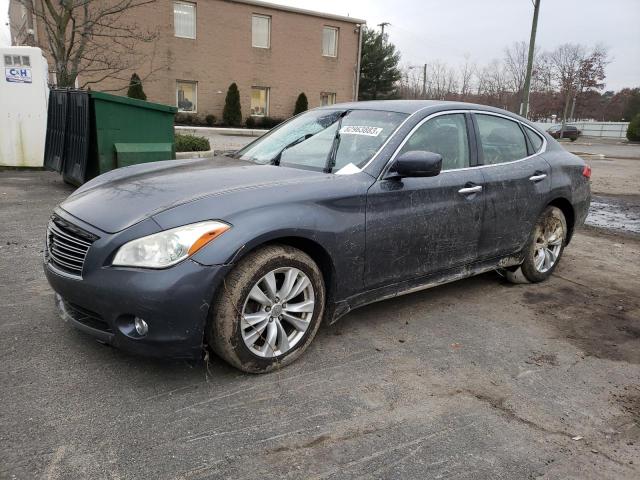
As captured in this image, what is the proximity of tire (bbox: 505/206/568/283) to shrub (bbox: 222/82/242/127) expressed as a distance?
25.6m

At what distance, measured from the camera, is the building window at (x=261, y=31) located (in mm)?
29245

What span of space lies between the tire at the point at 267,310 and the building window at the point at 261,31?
1131 inches

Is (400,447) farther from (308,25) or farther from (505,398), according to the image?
(308,25)

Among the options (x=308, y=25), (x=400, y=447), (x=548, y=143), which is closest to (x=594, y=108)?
(x=308, y=25)

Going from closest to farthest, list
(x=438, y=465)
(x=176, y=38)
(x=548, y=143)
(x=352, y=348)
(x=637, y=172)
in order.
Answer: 1. (x=438, y=465)
2. (x=352, y=348)
3. (x=548, y=143)
4. (x=637, y=172)
5. (x=176, y=38)

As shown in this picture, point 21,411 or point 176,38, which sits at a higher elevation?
point 176,38

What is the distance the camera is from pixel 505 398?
117 inches

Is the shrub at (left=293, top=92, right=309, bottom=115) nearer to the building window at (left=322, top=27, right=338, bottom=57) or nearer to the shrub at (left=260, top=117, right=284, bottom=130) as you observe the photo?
the shrub at (left=260, top=117, right=284, bottom=130)

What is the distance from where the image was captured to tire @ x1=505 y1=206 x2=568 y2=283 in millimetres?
4812

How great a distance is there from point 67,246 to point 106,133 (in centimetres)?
527

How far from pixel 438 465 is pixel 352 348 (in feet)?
3.97

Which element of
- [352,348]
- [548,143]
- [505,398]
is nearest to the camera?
[505,398]

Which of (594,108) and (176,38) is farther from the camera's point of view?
(594,108)

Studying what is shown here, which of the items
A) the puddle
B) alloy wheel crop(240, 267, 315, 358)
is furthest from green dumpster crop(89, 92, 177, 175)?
the puddle
